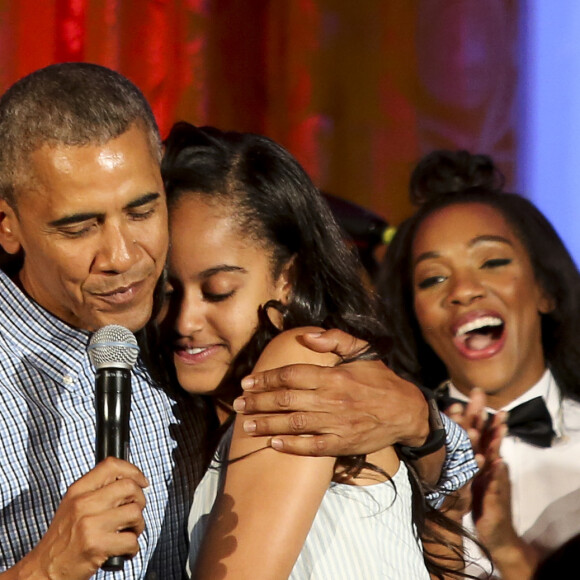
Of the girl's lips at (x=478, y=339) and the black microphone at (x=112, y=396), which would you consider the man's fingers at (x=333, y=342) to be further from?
the girl's lips at (x=478, y=339)

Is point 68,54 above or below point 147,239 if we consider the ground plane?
above

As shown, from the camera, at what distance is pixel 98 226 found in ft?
5.60

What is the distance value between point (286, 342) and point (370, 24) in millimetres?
2708

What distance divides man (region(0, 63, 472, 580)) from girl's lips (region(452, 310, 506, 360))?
92cm

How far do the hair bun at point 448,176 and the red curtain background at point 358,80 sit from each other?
0.86 metres

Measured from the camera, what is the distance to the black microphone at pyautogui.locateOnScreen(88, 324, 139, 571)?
1.33m

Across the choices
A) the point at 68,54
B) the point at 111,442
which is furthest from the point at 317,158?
the point at 111,442

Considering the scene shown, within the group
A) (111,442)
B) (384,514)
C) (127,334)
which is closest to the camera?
(111,442)

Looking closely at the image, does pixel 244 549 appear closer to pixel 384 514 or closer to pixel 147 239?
pixel 384 514

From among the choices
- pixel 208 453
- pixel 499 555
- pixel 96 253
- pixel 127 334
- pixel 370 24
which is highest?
pixel 370 24

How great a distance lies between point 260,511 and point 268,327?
0.41 metres

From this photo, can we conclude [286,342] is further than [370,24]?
No

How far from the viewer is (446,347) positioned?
2773mm

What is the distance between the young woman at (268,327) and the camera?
5.17ft
